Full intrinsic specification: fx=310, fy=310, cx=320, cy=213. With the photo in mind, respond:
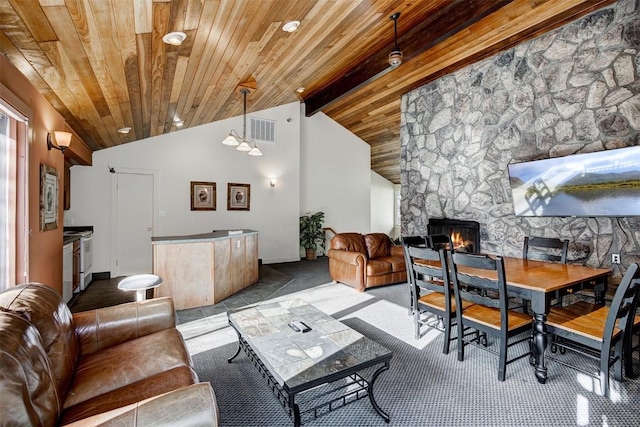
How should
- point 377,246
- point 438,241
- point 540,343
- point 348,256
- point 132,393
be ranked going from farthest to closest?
point 377,246
point 348,256
point 438,241
point 540,343
point 132,393

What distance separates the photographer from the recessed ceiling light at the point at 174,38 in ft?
8.17

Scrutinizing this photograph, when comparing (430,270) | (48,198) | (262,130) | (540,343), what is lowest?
(540,343)

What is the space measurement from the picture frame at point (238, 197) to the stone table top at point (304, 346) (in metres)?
4.68

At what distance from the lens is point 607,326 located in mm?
2000

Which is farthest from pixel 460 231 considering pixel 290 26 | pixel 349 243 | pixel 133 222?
pixel 133 222

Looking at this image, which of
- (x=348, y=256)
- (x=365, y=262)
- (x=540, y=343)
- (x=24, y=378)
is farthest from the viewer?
(x=348, y=256)

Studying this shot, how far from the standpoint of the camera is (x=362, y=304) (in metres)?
4.19

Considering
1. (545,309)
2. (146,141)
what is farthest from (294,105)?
(545,309)

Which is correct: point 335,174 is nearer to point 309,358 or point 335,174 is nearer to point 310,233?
point 310,233

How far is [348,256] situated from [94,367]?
371 centimetres

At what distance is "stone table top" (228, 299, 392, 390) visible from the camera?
65.6 inches

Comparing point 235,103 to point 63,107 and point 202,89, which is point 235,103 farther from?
point 63,107

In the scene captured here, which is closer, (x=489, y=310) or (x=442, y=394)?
(x=442, y=394)

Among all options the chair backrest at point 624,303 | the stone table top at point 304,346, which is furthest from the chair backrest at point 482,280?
the stone table top at point 304,346
